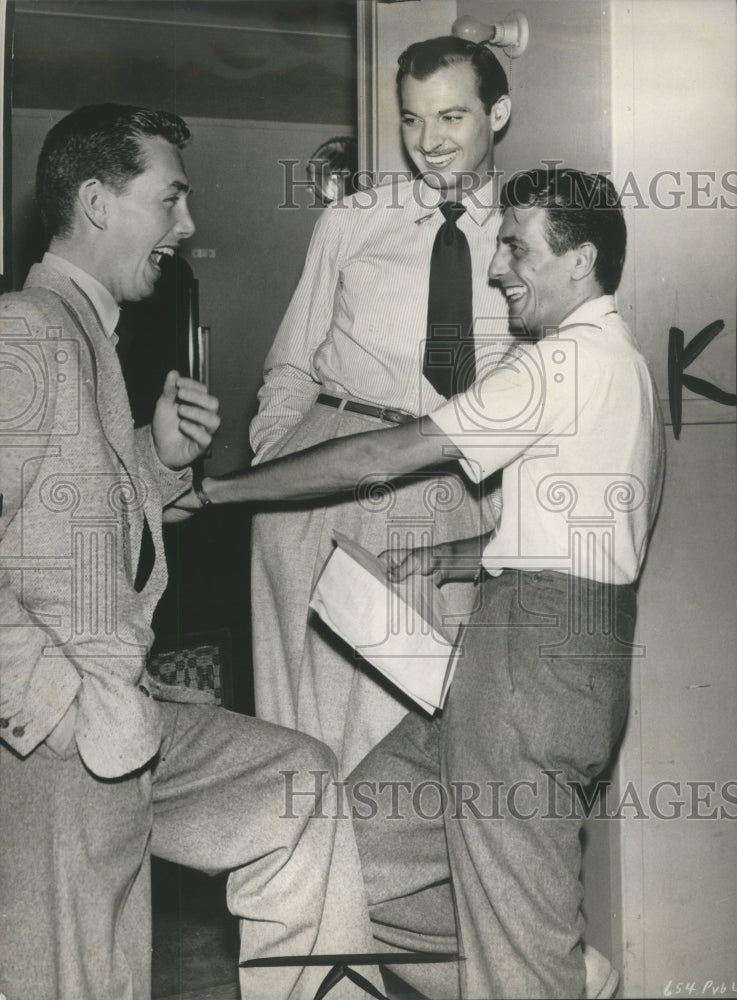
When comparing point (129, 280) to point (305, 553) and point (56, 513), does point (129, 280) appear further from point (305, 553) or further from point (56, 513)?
point (305, 553)

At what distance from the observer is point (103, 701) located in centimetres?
156

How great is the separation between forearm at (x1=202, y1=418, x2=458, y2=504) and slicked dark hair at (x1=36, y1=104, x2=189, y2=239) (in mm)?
529

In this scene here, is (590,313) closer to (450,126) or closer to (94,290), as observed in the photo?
(450,126)

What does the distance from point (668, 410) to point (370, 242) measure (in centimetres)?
69

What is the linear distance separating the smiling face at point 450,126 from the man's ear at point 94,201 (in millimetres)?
656

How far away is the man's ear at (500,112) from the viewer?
2026 millimetres

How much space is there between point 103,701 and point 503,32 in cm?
151

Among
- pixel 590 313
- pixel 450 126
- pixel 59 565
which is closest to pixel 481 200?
pixel 450 126

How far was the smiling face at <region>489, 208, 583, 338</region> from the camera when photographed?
1.82 meters

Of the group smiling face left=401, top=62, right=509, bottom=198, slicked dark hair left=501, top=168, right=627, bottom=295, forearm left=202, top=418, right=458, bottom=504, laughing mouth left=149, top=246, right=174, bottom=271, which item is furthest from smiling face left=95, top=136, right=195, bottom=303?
slicked dark hair left=501, top=168, right=627, bottom=295

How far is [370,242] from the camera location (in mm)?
2113

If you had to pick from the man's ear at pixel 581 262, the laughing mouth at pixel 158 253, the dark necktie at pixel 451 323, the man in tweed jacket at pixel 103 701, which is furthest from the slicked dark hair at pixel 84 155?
the man's ear at pixel 581 262

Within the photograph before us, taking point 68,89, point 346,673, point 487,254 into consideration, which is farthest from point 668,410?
point 68,89

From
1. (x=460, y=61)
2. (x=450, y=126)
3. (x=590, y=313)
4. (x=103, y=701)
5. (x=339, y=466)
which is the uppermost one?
(x=460, y=61)
